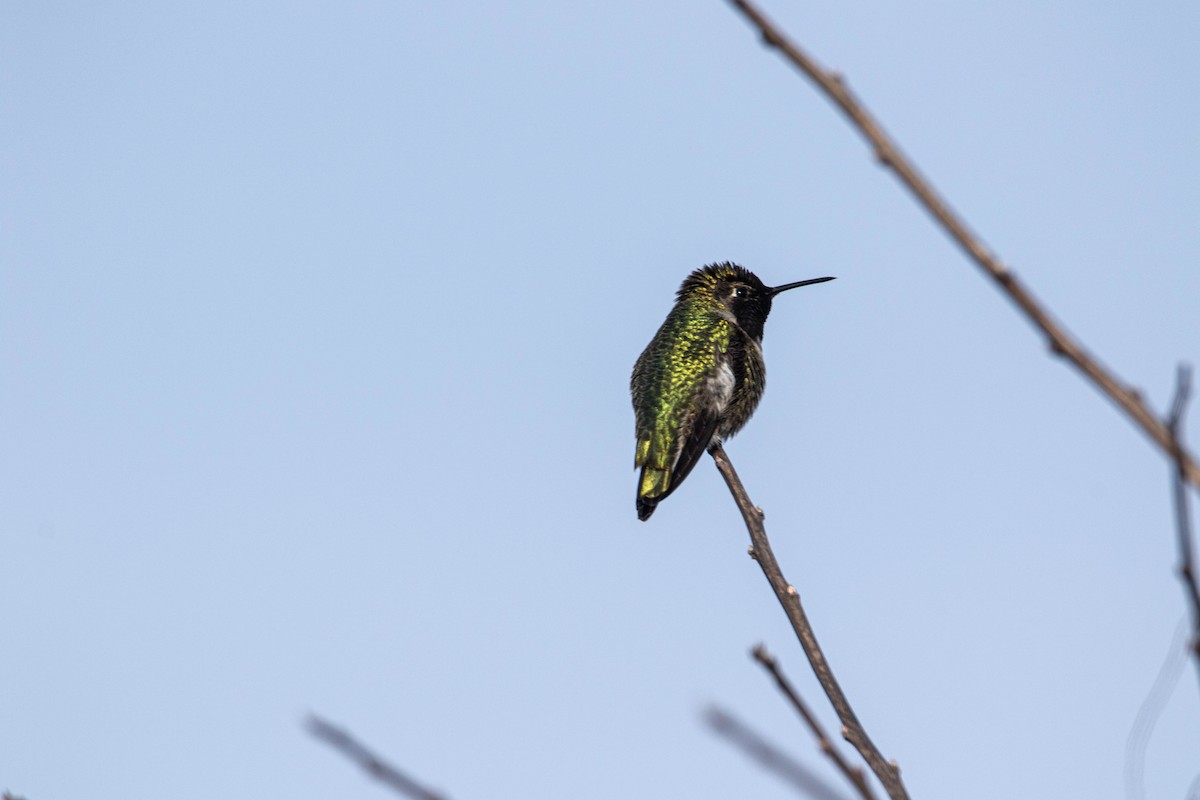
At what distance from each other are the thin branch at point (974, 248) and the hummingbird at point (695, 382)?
755cm

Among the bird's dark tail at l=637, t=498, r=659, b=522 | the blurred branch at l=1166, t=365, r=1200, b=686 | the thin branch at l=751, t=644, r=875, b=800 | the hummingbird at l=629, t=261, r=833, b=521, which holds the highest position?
the hummingbird at l=629, t=261, r=833, b=521

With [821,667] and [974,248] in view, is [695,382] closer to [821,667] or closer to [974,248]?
[821,667]

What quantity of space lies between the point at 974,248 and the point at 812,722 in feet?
2.22

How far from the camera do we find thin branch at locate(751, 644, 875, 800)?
1725mm

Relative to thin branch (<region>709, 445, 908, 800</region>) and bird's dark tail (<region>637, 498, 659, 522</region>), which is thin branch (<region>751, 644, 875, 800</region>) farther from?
bird's dark tail (<region>637, 498, 659, 522</region>)

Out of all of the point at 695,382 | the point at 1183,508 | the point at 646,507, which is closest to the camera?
the point at 1183,508

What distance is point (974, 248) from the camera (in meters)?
1.61

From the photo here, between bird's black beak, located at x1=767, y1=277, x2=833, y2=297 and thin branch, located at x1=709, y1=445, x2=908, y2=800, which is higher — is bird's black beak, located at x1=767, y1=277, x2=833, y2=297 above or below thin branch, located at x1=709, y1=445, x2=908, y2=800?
above

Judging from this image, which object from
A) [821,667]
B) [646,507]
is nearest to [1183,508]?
[821,667]

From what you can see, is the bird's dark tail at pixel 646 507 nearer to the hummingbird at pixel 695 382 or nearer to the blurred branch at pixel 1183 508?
the hummingbird at pixel 695 382

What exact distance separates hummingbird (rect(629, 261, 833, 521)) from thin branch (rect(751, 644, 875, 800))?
293 inches

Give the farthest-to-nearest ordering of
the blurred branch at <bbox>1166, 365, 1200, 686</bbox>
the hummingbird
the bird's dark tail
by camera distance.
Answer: the hummingbird
the bird's dark tail
the blurred branch at <bbox>1166, 365, 1200, 686</bbox>

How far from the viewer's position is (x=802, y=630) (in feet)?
10.2

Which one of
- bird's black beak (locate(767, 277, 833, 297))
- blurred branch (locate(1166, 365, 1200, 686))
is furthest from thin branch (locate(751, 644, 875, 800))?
bird's black beak (locate(767, 277, 833, 297))
